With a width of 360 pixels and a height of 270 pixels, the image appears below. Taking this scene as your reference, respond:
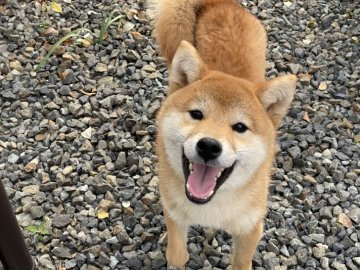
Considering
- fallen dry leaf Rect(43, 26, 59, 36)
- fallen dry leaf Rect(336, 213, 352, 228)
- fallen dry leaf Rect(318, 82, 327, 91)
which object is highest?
fallen dry leaf Rect(43, 26, 59, 36)

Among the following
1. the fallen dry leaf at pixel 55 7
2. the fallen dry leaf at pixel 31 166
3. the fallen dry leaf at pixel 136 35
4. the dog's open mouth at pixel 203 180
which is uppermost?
the dog's open mouth at pixel 203 180

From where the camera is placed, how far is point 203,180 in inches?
101

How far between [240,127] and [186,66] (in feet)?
1.30

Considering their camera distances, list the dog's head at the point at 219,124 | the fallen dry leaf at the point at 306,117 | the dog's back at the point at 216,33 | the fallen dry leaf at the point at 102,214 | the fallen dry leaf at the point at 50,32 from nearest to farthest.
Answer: the dog's head at the point at 219,124, the dog's back at the point at 216,33, the fallen dry leaf at the point at 102,214, the fallen dry leaf at the point at 306,117, the fallen dry leaf at the point at 50,32

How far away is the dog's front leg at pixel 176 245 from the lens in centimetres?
288

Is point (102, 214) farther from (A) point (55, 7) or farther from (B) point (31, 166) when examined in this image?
(A) point (55, 7)

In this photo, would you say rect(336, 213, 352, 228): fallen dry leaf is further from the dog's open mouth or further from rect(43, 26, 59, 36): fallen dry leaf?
rect(43, 26, 59, 36): fallen dry leaf

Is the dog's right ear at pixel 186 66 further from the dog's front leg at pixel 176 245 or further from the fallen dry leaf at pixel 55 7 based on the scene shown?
the fallen dry leaf at pixel 55 7

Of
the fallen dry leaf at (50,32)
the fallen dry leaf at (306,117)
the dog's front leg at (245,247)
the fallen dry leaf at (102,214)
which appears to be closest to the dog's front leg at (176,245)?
the dog's front leg at (245,247)

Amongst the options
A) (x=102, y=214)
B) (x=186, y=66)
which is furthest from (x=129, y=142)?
(x=186, y=66)

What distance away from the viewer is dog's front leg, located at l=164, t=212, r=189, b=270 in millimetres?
2883

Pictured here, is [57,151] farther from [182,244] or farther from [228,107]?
[228,107]

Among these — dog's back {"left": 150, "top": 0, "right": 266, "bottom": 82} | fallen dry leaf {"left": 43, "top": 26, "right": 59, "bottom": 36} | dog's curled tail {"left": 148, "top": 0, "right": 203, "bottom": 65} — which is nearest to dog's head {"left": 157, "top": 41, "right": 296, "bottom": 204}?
dog's back {"left": 150, "top": 0, "right": 266, "bottom": 82}

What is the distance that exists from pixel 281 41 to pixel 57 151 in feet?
6.34
